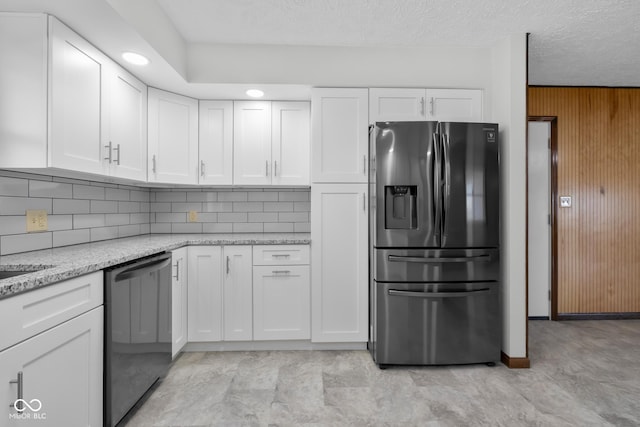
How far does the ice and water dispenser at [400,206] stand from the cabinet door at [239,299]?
45.2 inches

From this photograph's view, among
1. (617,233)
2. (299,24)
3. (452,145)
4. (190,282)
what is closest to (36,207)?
(190,282)

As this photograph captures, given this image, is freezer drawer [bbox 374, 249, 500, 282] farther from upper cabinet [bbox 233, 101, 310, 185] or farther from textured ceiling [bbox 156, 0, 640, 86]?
textured ceiling [bbox 156, 0, 640, 86]

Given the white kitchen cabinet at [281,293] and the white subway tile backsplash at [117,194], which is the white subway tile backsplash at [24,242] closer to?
the white subway tile backsplash at [117,194]

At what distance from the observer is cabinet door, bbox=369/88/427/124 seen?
105 inches

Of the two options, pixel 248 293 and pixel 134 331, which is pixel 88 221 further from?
pixel 248 293

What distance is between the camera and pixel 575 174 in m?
3.45

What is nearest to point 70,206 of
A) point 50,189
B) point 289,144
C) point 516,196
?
point 50,189

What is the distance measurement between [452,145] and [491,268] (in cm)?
95

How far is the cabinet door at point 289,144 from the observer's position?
9.76 feet

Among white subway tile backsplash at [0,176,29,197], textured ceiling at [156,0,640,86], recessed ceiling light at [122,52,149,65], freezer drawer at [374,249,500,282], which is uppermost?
textured ceiling at [156,0,640,86]

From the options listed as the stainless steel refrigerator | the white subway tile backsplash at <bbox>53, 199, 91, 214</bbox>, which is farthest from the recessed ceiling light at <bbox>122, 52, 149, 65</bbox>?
the stainless steel refrigerator

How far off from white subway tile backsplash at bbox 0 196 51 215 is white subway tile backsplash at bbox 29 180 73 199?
0.04 meters

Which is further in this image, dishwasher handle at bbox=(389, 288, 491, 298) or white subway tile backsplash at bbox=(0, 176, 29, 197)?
dishwasher handle at bbox=(389, 288, 491, 298)

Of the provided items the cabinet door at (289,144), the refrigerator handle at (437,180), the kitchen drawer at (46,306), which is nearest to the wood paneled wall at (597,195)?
the refrigerator handle at (437,180)
